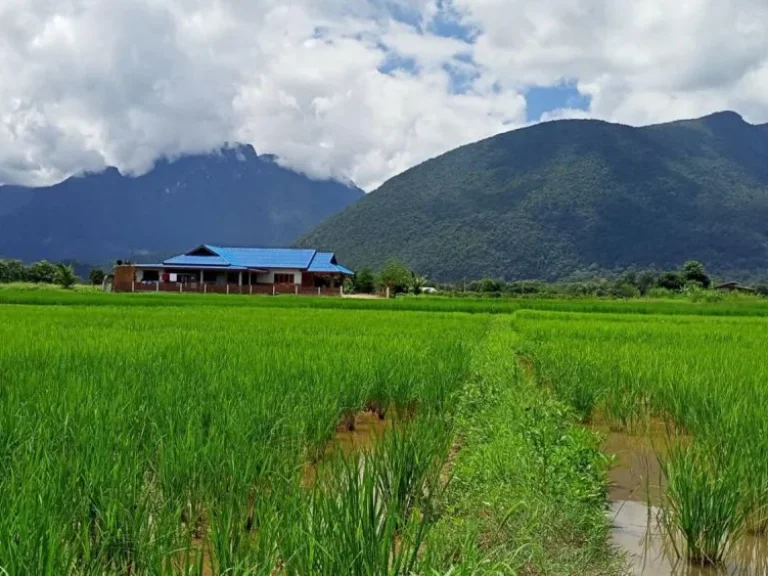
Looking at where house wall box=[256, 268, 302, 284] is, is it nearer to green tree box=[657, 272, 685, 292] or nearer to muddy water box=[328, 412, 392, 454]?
green tree box=[657, 272, 685, 292]

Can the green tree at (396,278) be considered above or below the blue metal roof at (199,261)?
below

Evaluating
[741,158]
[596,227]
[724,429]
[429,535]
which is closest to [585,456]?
[724,429]

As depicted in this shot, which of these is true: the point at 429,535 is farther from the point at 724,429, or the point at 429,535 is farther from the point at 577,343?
the point at 577,343

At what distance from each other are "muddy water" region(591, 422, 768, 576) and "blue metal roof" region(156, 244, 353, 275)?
34523 mm

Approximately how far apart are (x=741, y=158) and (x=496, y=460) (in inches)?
5350

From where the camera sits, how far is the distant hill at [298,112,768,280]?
8019 centimetres

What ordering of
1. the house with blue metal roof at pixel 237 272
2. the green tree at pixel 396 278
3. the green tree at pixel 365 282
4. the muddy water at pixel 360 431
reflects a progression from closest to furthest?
1. the muddy water at pixel 360 431
2. the house with blue metal roof at pixel 237 272
3. the green tree at pixel 396 278
4. the green tree at pixel 365 282

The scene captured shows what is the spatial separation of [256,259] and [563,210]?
192ft

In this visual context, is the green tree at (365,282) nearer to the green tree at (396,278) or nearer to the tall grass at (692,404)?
the green tree at (396,278)

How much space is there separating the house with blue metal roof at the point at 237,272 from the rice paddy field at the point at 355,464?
95.6 feet

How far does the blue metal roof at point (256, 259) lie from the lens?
1458 inches

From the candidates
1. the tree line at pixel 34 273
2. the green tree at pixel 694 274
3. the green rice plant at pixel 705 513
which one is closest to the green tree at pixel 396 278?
the tree line at pixel 34 273

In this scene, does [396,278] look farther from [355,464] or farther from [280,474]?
[355,464]

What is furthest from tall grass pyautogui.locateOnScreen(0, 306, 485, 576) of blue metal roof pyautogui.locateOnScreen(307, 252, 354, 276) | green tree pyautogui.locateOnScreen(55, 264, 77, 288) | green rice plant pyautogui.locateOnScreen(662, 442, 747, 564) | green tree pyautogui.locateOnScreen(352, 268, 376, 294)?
green tree pyautogui.locateOnScreen(352, 268, 376, 294)
